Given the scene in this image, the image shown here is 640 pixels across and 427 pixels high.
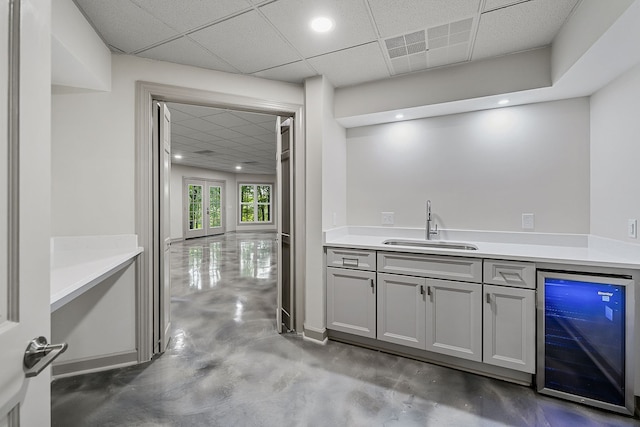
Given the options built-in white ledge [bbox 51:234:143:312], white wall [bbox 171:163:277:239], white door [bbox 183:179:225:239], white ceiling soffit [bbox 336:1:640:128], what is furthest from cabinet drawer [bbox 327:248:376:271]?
white door [bbox 183:179:225:239]

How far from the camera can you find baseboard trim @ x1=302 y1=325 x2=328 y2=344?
2.73m

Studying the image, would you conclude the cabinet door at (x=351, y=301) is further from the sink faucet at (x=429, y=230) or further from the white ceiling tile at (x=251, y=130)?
the white ceiling tile at (x=251, y=130)

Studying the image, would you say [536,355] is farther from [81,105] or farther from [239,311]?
[81,105]

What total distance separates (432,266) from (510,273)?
52 cm

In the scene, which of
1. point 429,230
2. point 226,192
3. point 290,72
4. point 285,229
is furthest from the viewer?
point 226,192

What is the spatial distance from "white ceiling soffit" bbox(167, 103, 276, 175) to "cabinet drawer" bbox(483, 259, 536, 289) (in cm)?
327

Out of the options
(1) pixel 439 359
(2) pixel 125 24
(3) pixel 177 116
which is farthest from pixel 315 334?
(3) pixel 177 116

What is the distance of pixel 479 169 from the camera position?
9.20 feet

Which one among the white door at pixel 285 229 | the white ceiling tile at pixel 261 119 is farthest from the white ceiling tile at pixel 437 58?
the white ceiling tile at pixel 261 119

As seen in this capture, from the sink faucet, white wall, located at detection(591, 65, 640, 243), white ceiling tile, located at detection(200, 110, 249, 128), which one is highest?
white ceiling tile, located at detection(200, 110, 249, 128)

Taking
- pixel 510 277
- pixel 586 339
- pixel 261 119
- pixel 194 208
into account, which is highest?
pixel 261 119

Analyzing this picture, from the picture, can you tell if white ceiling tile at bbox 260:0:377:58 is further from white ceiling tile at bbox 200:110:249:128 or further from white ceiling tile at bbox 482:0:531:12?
white ceiling tile at bbox 200:110:249:128

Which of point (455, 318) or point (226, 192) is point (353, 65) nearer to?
point (455, 318)

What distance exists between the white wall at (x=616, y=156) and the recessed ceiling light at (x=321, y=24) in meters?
2.01
